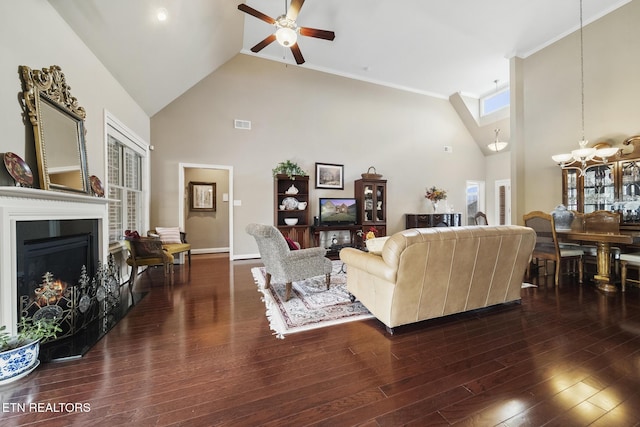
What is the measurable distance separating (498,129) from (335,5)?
19.0ft

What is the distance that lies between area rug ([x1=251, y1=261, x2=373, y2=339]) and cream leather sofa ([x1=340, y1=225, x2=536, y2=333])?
26 centimetres

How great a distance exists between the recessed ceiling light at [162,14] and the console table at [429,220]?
6.42m

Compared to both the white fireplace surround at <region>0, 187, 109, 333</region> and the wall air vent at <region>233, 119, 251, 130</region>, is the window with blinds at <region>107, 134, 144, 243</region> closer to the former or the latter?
the white fireplace surround at <region>0, 187, 109, 333</region>

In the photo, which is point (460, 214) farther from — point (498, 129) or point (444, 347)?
point (444, 347)

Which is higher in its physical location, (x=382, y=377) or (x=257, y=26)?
(x=257, y=26)

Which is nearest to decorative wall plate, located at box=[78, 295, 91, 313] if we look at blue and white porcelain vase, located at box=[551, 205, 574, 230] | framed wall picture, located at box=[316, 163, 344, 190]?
framed wall picture, located at box=[316, 163, 344, 190]

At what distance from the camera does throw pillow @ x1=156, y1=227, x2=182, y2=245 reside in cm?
466

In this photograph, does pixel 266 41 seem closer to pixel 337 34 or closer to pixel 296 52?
pixel 296 52

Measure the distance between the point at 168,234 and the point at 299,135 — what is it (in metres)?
3.53

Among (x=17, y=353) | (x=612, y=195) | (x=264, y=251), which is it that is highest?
(x=612, y=195)

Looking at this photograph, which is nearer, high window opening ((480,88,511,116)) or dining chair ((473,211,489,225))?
high window opening ((480,88,511,116))

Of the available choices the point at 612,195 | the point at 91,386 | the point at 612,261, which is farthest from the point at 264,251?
the point at 612,195

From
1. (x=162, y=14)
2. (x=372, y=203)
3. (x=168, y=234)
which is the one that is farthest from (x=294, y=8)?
(x=372, y=203)

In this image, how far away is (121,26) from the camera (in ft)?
9.23
